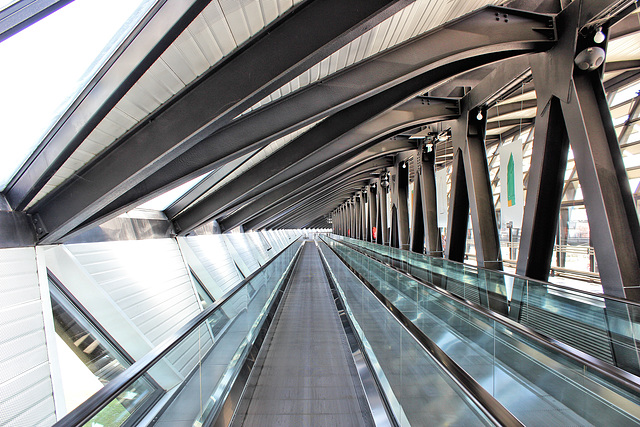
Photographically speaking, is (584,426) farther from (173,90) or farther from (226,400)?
(173,90)

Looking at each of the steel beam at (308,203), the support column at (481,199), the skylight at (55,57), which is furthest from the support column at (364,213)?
the skylight at (55,57)

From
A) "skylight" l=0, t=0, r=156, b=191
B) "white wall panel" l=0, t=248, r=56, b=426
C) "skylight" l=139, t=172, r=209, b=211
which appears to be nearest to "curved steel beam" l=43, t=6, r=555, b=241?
"white wall panel" l=0, t=248, r=56, b=426

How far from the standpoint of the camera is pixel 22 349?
4.55 metres

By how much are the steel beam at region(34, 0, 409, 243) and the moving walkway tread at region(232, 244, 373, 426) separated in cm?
346

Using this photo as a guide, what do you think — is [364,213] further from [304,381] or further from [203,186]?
[304,381]

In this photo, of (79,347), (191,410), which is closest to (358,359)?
(191,410)

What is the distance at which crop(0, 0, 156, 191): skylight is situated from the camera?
3152 mm

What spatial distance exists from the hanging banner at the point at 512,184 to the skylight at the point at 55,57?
24.1ft

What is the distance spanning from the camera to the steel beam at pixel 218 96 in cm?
400

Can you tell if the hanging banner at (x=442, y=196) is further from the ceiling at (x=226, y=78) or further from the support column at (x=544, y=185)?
the support column at (x=544, y=185)

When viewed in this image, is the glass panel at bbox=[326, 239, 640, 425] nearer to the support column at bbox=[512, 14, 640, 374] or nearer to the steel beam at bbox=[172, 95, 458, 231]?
the support column at bbox=[512, 14, 640, 374]

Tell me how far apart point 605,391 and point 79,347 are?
23.9 ft

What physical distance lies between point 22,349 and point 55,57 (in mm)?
3843

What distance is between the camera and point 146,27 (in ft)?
11.1
